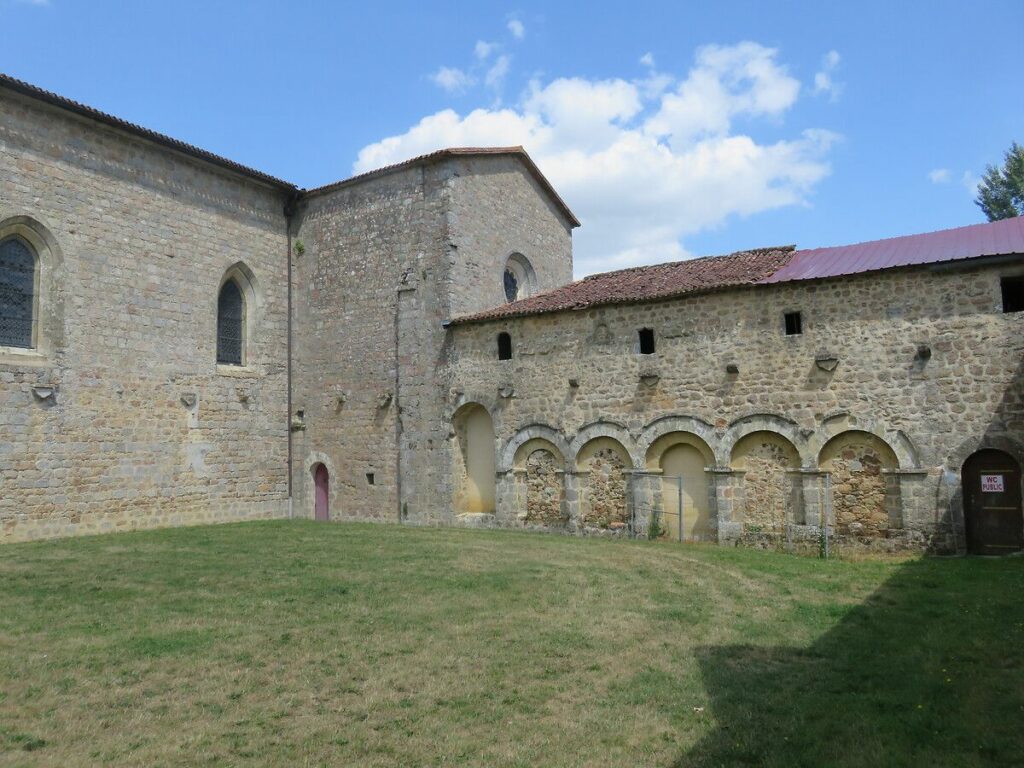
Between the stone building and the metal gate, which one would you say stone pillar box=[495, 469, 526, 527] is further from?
the metal gate

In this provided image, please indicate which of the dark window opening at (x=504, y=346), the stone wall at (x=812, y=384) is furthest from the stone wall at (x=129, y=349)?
the stone wall at (x=812, y=384)

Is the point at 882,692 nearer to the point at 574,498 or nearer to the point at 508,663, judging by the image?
the point at 508,663

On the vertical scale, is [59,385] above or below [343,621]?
above

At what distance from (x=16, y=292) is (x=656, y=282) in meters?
12.7

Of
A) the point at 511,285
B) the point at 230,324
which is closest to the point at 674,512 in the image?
the point at 511,285

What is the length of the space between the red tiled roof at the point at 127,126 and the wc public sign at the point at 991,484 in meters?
16.7

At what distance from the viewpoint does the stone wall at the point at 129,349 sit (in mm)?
13930

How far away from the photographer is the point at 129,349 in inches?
610

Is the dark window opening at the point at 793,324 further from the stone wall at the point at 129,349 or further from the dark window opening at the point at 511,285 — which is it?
the stone wall at the point at 129,349

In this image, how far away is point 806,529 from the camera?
13008 mm

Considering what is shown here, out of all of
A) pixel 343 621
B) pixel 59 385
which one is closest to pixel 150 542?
pixel 59 385

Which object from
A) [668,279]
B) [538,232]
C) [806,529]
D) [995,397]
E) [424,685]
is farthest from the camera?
[538,232]

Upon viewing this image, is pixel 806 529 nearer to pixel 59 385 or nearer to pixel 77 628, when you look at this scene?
pixel 77 628

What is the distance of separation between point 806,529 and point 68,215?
15.2 meters
